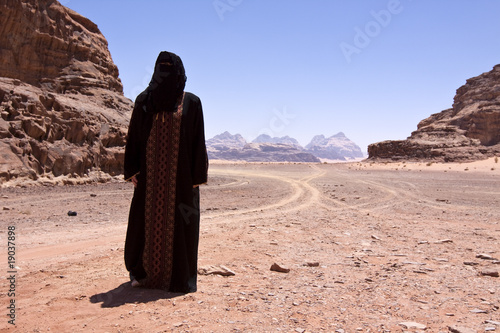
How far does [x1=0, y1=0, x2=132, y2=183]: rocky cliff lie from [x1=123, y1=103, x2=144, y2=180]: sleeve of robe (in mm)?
11550

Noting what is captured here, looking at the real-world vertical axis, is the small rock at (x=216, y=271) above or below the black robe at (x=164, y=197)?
below

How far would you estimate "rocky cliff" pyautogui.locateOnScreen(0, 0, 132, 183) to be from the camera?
13961 millimetres

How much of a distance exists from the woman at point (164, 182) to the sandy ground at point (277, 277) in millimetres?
270

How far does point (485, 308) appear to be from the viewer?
321cm

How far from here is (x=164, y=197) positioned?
3697 millimetres

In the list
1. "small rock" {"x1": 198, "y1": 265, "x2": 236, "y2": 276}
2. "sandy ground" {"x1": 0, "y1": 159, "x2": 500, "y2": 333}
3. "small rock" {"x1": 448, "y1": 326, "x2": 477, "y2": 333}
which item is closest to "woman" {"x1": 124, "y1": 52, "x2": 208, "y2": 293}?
"sandy ground" {"x1": 0, "y1": 159, "x2": 500, "y2": 333}

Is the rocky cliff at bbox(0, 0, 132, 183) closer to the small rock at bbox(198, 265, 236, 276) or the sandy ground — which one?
the sandy ground

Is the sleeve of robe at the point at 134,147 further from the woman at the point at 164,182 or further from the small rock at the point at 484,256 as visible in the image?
the small rock at the point at 484,256

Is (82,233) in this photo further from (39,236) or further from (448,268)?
(448,268)

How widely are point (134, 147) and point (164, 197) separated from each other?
0.65 meters

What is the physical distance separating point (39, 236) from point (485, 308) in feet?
22.2

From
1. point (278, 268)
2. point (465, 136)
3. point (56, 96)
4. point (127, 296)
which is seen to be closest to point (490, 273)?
point (278, 268)

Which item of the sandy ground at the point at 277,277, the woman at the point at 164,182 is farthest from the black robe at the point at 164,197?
the sandy ground at the point at 277,277

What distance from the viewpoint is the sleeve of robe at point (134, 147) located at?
12.5ft
